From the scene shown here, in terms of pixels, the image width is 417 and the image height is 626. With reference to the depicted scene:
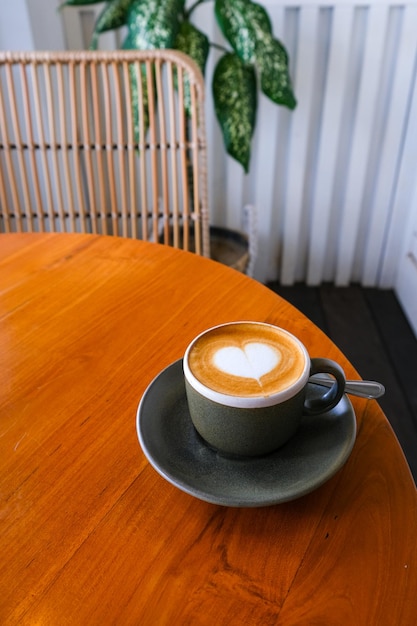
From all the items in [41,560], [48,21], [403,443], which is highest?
[48,21]

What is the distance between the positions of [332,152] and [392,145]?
179mm

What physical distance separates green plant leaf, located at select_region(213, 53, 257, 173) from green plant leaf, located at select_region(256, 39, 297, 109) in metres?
0.06

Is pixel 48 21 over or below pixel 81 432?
over

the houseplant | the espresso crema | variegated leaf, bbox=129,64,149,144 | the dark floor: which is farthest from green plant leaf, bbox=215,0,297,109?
the espresso crema

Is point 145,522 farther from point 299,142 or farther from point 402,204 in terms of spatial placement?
point 402,204

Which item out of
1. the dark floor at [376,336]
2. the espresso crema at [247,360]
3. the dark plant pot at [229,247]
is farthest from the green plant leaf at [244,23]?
the espresso crema at [247,360]

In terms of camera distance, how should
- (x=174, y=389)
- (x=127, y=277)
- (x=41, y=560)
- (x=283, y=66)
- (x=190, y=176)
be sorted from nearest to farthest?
(x=41, y=560), (x=174, y=389), (x=127, y=277), (x=283, y=66), (x=190, y=176)

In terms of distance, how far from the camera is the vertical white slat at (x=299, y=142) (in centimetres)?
146

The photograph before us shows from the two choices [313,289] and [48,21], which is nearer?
[48,21]

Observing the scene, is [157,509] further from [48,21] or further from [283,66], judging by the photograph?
[48,21]

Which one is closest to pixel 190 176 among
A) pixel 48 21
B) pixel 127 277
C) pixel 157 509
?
pixel 48 21

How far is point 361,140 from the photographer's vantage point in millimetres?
1598

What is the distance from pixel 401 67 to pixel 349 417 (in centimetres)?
139

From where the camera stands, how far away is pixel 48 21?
4.77 feet
